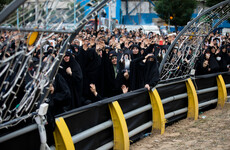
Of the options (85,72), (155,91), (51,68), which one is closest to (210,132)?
(155,91)

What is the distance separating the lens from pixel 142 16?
1884 inches

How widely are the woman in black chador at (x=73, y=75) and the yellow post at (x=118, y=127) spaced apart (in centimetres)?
107

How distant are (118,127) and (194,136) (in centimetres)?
207

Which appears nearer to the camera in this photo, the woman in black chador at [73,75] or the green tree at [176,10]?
the woman in black chador at [73,75]

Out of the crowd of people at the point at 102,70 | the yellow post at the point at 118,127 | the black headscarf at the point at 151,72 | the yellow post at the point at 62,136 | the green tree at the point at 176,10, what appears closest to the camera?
the yellow post at the point at 62,136

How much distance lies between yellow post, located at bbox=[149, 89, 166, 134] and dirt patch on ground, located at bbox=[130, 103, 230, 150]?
0.18 meters

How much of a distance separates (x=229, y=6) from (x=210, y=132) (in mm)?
3770

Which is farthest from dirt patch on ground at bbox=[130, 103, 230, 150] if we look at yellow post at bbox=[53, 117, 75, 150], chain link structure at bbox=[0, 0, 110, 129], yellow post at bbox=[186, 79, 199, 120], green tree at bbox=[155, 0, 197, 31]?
green tree at bbox=[155, 0, 197, 31]

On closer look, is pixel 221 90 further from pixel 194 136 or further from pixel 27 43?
pixel 27 43

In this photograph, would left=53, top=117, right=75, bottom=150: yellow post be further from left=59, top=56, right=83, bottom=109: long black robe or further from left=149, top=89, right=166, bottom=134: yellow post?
left=149, top=89, right=166, bottom=134: yellow post

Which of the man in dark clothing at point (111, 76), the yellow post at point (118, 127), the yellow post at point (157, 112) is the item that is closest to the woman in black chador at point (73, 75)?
the yellow post at point (118, 127)

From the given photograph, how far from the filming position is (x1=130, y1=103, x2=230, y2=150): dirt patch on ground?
6825 mm

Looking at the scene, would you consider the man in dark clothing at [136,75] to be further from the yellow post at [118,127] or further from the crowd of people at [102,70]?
the yellow post at [118,127]

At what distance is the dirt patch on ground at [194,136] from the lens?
6825mm
